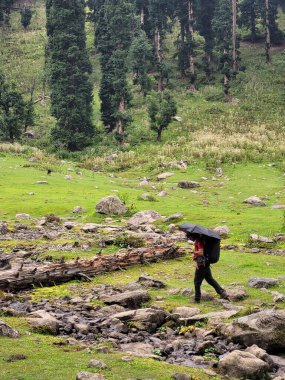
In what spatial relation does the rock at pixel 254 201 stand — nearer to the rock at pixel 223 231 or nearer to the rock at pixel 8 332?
the rock at pixel 223 231

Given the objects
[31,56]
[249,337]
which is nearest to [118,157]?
[249,337]

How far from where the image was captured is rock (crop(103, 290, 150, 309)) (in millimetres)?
12639

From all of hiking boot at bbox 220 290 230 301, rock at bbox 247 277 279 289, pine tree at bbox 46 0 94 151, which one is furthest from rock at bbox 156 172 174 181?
hiking boot at bbox 220 290 230 301

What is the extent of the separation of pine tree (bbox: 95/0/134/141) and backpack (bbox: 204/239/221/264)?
44903mm

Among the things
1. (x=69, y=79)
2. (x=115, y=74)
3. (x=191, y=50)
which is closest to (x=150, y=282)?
(x=115, y=74)

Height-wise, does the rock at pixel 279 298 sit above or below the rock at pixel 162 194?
above

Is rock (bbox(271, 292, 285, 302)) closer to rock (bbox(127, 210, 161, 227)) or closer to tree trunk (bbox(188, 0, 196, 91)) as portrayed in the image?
rock (bbox(127, 210, 161, 227))

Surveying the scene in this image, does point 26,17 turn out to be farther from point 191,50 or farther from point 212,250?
point 212,250

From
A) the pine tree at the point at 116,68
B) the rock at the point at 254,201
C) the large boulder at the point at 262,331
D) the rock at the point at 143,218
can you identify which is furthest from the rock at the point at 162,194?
the large boulder at the point at 262,331

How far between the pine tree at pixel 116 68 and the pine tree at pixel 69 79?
118 inches

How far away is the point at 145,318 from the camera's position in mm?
11047

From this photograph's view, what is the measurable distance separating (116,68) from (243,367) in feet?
186

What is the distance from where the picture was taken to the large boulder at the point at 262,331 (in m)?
9.52

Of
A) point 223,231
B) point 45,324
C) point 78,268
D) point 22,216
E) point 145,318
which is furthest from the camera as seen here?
point 22,216
